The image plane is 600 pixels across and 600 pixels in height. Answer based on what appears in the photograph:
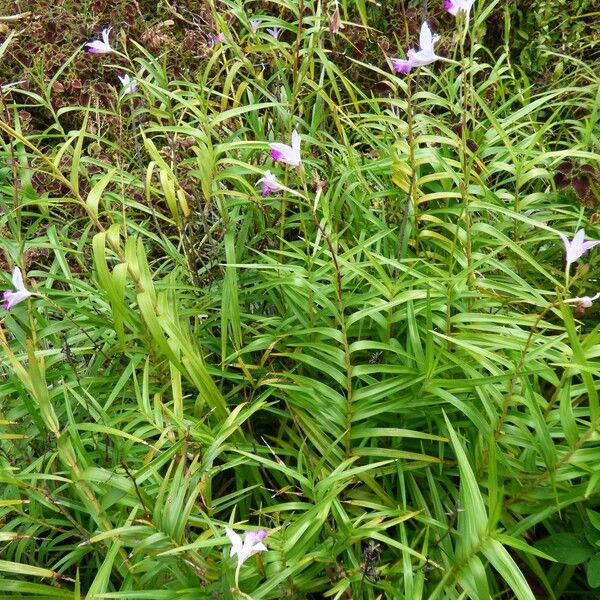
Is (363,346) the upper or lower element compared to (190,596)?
upper

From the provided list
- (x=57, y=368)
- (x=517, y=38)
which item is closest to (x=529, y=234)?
(x=57, y=368)

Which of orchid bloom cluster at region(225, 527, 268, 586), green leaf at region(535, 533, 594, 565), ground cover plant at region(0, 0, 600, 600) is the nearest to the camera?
orchid bloom cluster at region(225, 527, 268, 586)

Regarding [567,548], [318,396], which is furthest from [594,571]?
[318,396]

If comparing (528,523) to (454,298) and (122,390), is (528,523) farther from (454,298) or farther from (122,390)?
(122,390)

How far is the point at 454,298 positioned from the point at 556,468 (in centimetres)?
42

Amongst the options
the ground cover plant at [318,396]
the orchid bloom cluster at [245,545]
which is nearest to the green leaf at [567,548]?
the ground cover plant at [318,396]

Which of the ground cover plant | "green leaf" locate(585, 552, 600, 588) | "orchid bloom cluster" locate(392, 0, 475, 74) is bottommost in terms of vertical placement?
"green leaf" locate(585, 552, 600, 588)

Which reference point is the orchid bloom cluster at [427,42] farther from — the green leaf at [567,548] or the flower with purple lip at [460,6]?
the green leaf at [567,548]

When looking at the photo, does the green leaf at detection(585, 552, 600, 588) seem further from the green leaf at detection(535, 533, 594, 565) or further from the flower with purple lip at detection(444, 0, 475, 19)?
the flower with purple lip at detection(444, 0, 475, 19)

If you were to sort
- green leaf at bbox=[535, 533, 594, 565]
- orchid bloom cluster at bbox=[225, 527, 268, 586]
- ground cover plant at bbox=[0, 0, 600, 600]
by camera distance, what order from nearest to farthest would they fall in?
orchid bloom cluster at bbox=[225, 527, 268, 586]
ground cover plant at bbox=[0, 0, 600, 600]
green leaf at bbox=[535, 533, 594, 565]

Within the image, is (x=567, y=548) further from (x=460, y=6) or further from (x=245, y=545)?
(x=460, y=6)

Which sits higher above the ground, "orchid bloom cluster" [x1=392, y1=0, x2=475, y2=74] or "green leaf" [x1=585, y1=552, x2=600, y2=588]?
"orchid bloom cluster" [x1=392, y1=0, x2=475, y2=74]

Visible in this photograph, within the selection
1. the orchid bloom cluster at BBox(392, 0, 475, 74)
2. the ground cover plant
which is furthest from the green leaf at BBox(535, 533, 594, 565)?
the orchid bloom cluster at BBox(392, 0, 475, 74)

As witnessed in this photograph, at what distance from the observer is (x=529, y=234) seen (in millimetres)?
2031
